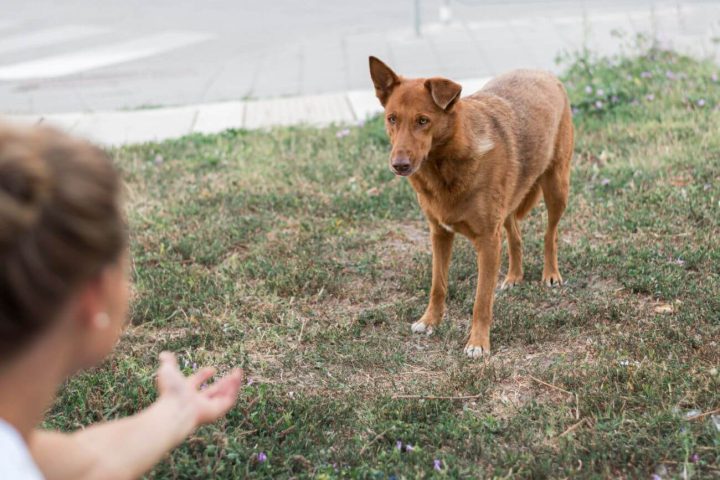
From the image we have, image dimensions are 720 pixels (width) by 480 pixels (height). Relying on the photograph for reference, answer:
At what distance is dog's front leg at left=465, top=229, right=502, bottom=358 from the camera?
14.6ft

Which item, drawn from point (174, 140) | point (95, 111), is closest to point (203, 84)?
point (95, 111)

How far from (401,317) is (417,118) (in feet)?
4.06

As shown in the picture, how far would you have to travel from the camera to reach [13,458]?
4.63ft

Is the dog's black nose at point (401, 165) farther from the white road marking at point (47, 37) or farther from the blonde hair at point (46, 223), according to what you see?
the white road marking at point (47, 37)

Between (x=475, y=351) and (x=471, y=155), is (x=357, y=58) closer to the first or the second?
(x=471, y=155)

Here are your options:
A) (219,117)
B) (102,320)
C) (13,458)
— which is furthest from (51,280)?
(219,117)

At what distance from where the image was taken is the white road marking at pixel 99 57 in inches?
448

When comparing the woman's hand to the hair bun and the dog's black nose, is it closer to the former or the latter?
the hair bun

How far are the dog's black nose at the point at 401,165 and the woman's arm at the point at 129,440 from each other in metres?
2.39

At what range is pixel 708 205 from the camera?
5.76 m

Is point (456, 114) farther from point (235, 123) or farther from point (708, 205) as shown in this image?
point (235, 123)

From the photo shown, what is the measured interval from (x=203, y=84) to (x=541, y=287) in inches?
266

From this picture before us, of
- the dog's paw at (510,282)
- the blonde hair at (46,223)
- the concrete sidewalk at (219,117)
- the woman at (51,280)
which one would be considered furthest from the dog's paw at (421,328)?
the concrete sidewalk at (219,117)

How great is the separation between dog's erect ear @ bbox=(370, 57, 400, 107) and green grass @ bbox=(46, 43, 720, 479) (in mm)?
1271
